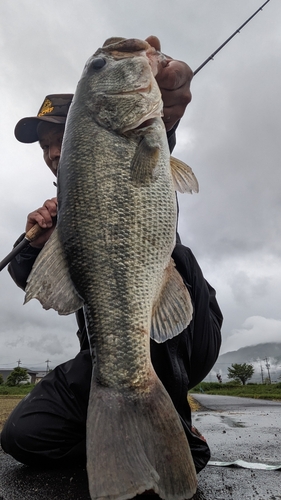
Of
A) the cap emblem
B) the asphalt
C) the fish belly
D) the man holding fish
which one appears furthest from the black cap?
the asphalt

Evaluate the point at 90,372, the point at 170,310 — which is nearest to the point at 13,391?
the point at 90,372

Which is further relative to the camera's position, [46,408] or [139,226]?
[46,408]

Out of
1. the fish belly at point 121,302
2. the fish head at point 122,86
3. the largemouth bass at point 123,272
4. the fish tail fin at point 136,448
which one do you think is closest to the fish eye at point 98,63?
the fish head at point 122,86

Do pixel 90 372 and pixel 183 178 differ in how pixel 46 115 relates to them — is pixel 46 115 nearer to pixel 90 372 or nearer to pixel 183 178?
pixel 183 178

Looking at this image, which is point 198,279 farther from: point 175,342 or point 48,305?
point 48,305

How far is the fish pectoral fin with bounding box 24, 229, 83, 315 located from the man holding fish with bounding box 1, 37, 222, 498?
72 centimetres

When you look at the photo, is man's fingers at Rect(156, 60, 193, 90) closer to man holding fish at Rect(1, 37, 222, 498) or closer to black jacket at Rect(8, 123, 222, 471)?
man holding fish at Rect(1, 37, 222, 498)

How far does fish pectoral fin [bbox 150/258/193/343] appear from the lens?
79.0 inches

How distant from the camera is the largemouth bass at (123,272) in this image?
1.53 m

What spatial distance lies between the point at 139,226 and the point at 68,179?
1.70ft

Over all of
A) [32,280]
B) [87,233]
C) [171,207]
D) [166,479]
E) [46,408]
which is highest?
[171,207]

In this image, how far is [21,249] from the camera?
2975 mm

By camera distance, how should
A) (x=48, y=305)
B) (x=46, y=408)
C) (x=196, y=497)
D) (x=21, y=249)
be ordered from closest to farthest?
(x=48, y=305) < (x=196, y=497) < (x=46, y=408) < (x=21, y=249)

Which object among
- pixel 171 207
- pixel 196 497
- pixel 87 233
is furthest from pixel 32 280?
pixel 196 497
